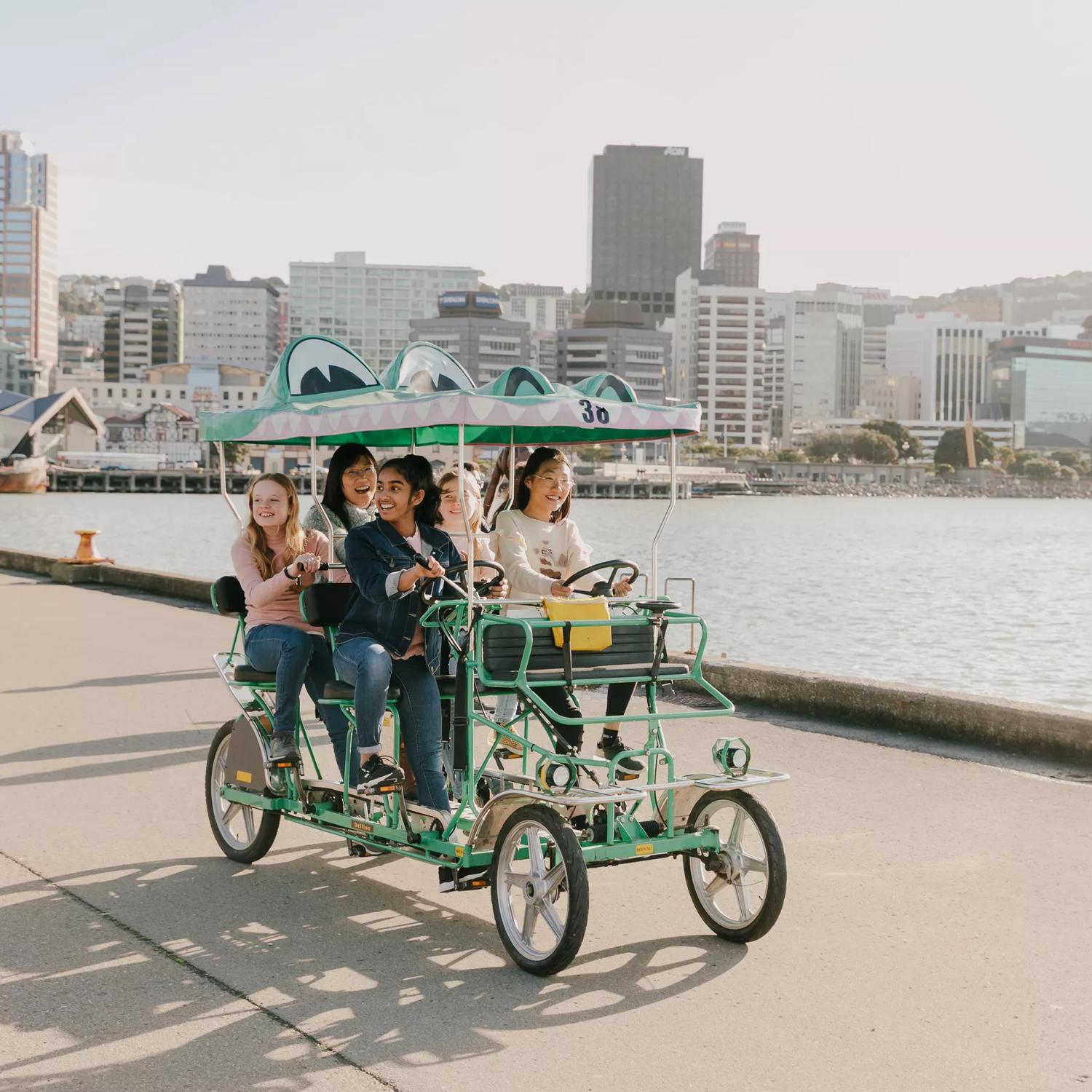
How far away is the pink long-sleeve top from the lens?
688cm

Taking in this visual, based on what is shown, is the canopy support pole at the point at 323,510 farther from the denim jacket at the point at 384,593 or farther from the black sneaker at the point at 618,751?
the black sneaker at the point at 618,751

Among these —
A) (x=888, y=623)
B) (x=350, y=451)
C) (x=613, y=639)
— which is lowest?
(x=888, y=623)

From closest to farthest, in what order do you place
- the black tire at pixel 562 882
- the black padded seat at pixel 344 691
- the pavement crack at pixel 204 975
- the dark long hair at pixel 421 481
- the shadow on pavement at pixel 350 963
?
the pavement crack at pixel 204 975 → the shadow on pavement at pixel 350 963 → the black tire at pixel 562 882 → the black padded seat at pixel 344 691 → the dark long hair at pixel 421 481

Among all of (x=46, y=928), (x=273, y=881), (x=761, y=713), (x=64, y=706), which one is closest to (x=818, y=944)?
(x=273, y=881)

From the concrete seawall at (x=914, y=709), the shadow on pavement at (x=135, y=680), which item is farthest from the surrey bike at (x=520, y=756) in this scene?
the shadow on pavement at (x=135, y=680)

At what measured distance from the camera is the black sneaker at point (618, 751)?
627 cm

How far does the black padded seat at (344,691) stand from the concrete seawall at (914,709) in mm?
2990

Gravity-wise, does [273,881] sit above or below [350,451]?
below

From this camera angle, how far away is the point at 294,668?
668 centimetres

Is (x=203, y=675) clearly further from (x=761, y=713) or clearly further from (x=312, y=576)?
(x=312, y=576)

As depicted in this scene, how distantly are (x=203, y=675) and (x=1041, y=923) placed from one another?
910cm

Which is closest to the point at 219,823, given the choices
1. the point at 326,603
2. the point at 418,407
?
the point at 326,603

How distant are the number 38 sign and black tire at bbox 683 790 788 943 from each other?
1687mm

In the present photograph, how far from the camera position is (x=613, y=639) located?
609 centimetres
